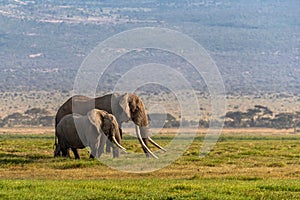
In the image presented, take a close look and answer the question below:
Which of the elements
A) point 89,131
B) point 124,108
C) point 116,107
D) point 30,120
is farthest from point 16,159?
point 30,120

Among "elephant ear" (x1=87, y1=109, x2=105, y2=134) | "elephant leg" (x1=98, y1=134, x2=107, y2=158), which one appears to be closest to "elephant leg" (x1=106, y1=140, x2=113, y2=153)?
"elephant leg" (x1=98, y1=134, x2=107, y2=158)

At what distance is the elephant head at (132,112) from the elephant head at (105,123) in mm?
2177

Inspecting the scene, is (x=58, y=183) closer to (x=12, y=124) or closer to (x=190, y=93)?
(x=12, y=124)

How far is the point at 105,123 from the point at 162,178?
6276 millimetres

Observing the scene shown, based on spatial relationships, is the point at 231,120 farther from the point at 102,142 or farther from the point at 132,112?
the point at 102,142

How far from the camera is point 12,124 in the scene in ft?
332

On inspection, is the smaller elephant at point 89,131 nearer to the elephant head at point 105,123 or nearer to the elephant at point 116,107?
the elephant head at point 105,123

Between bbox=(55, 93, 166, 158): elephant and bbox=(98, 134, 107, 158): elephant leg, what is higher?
bbox=(55, 93, 166, 158): elephant

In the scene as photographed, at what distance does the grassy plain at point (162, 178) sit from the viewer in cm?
1816

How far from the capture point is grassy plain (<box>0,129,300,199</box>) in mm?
18156

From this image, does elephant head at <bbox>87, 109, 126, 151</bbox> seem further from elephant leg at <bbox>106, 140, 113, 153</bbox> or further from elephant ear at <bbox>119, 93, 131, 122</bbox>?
elephant ear at <bbox>119, 93, 131, 122</bbox>

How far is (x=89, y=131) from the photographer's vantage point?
2777 cm

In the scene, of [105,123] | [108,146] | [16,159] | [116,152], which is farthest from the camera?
[108,146]

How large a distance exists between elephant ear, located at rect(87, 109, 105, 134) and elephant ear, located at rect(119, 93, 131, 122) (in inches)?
99.7
